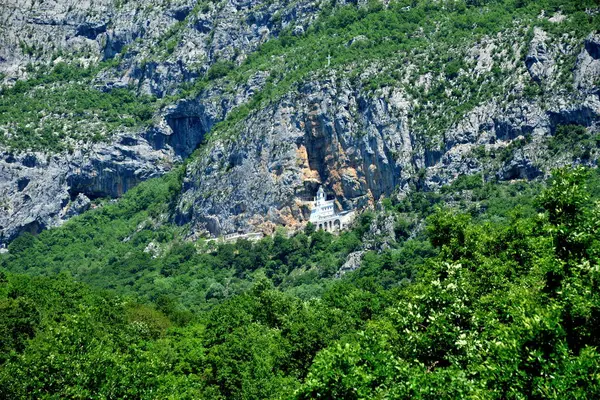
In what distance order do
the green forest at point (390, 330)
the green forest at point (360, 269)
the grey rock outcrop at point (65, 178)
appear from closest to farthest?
the green forest at point (390, 330)
the green forest at point (360, 269)
the grey rock outcrop at point (65, 178)

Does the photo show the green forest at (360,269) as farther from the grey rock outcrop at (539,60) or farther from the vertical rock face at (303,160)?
the vertical rock face at (303,160)

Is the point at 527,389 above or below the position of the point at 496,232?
above

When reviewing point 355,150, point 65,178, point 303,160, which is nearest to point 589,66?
point 355,150

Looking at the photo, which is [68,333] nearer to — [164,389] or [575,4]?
[164,389]

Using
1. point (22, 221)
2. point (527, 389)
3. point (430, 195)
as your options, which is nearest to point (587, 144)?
point (430, 195)

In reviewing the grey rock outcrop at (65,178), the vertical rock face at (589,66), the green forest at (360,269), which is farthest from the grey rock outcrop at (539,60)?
the grey rock outcrop at (65,178)

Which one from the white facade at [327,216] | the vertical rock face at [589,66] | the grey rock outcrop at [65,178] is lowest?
the white facade at [327,216]

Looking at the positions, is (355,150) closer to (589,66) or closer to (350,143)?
(350,143)
